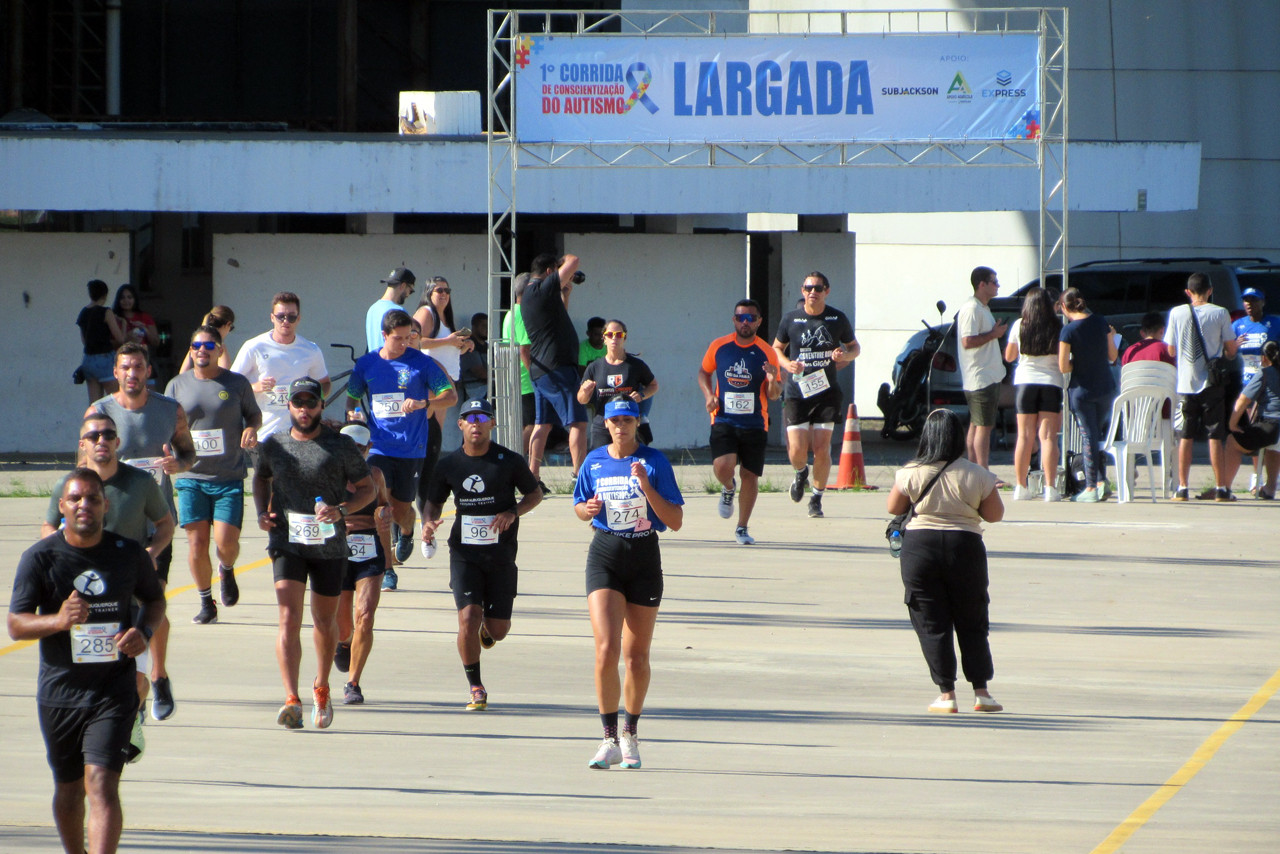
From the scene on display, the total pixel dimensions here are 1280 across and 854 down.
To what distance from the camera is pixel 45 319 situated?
20.1 meters

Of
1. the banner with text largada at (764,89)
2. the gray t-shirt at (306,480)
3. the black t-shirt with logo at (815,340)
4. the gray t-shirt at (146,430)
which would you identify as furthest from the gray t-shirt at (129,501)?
the banner with text largada at (764,89)

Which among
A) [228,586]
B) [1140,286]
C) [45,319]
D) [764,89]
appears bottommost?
[228,586]

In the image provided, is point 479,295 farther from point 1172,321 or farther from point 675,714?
point 675,714

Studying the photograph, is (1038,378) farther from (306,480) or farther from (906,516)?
(306,480)

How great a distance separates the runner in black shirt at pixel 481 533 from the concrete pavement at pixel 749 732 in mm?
373

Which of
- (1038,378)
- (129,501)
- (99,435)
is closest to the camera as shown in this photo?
(99,435)

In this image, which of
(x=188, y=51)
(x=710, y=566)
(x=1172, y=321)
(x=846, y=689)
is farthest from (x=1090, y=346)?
(x=188, y=51)

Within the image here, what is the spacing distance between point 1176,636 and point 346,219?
13872 millimetres

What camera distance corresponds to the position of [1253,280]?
19.7 metres

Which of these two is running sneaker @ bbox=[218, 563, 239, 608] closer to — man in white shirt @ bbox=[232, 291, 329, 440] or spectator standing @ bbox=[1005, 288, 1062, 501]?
man in white shirt @ bbox=[232, 291, 329, 440]

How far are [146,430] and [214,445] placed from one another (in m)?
1.01

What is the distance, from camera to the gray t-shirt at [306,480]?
7.46 m

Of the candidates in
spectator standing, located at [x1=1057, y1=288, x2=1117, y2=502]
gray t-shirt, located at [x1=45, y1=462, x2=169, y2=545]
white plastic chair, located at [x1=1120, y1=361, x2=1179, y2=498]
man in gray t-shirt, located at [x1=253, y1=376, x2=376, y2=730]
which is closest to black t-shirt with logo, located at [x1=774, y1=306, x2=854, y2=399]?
spectator standing, located at [x1=1057, y1=288, x2=1117, y2=502]

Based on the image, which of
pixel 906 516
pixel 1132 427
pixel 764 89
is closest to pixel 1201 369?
pixel 1132 427
